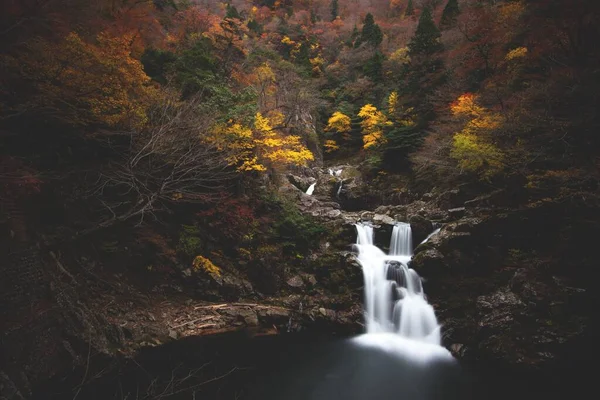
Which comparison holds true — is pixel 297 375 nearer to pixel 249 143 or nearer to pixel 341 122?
pixel 249 143

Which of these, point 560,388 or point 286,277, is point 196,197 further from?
point 560,388

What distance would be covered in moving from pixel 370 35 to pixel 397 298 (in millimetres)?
37020

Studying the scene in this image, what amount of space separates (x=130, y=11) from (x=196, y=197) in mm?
9534

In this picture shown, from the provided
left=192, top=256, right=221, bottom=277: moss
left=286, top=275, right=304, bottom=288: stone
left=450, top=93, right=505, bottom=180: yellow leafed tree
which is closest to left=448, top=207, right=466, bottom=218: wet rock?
left=450, top=93, right=505, bottom=180: yellow leafed tree

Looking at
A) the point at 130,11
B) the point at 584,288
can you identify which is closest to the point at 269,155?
the point at 130,11

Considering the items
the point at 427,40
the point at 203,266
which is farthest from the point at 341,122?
the point at 203,266

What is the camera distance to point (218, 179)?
10.9 meters

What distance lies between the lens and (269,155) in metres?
14.0

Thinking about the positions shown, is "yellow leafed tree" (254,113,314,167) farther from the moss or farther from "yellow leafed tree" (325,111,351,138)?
"yellow leafed tree" (325,111,351,138)

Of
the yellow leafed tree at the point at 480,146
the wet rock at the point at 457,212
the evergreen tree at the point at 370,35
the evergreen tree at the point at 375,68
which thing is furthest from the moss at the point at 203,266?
the evergreen tree at the point at 370,35

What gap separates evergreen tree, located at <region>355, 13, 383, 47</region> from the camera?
37594 millimetres

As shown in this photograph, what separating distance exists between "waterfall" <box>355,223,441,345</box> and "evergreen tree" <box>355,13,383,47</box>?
3208cm

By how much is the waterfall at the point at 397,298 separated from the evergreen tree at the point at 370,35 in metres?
32.1

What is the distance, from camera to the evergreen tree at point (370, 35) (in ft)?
123
